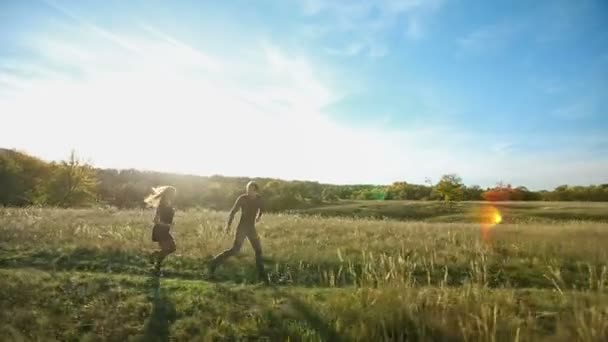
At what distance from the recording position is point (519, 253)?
1384cm

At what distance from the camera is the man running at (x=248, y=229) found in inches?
430

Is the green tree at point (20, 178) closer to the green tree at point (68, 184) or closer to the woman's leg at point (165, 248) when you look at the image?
the green tree at point (68, 184)

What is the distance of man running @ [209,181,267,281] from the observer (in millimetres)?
10922

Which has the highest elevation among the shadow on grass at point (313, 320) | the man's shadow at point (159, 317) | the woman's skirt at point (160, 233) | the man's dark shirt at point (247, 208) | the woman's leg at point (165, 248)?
the man's dark shirt at point (247, 208)

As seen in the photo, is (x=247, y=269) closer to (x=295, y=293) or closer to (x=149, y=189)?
(x=295, y=293)

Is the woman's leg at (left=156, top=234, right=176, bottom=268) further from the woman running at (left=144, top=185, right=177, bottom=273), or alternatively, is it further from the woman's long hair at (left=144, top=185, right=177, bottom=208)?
the woman's long hair at (left=144, top=185, right=177, bottom=208)

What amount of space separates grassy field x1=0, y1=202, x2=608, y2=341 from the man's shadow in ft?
0.07

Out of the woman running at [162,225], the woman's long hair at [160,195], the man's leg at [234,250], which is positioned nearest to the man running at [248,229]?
the man's leg at [234,250]

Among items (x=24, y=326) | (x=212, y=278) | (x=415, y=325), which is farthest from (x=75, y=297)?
(x=415, y=325)

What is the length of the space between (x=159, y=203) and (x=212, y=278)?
8.40ft

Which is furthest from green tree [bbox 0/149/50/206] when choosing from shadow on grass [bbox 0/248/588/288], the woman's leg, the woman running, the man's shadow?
the man's shadow

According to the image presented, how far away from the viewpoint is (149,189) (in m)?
71.8

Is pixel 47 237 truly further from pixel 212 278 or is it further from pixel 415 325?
pixel 415 325

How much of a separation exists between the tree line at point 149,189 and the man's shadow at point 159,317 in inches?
1550
